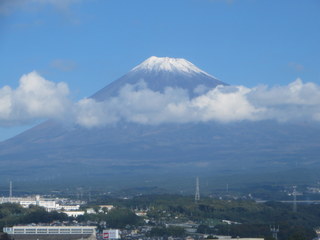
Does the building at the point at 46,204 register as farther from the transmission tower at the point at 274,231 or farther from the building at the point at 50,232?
the transmission tower at the point at 274,231

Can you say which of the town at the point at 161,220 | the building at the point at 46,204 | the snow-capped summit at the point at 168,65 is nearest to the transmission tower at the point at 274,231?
the town at the point at 161,220

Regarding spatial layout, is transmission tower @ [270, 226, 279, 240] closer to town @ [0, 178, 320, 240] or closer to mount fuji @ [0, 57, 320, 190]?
town @ [0, 178, 320, 240]

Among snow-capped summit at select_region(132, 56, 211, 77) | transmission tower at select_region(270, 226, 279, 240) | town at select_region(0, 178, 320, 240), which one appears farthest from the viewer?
snow-capped summit at select_region(132, 56, 211, 77)

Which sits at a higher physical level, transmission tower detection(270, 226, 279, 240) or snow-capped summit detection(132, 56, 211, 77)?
snow-capped summit detection(132, 56, 211, 77)

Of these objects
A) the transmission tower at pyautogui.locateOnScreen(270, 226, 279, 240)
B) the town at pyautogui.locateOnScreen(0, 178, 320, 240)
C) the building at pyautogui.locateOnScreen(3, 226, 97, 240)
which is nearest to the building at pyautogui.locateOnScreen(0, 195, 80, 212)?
the town at pyautogui.locateOnScreen(0, 178, 320, 240)

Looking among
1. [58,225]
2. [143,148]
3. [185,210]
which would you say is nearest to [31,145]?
[143,148]

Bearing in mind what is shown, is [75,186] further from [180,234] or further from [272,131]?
[180,234]
